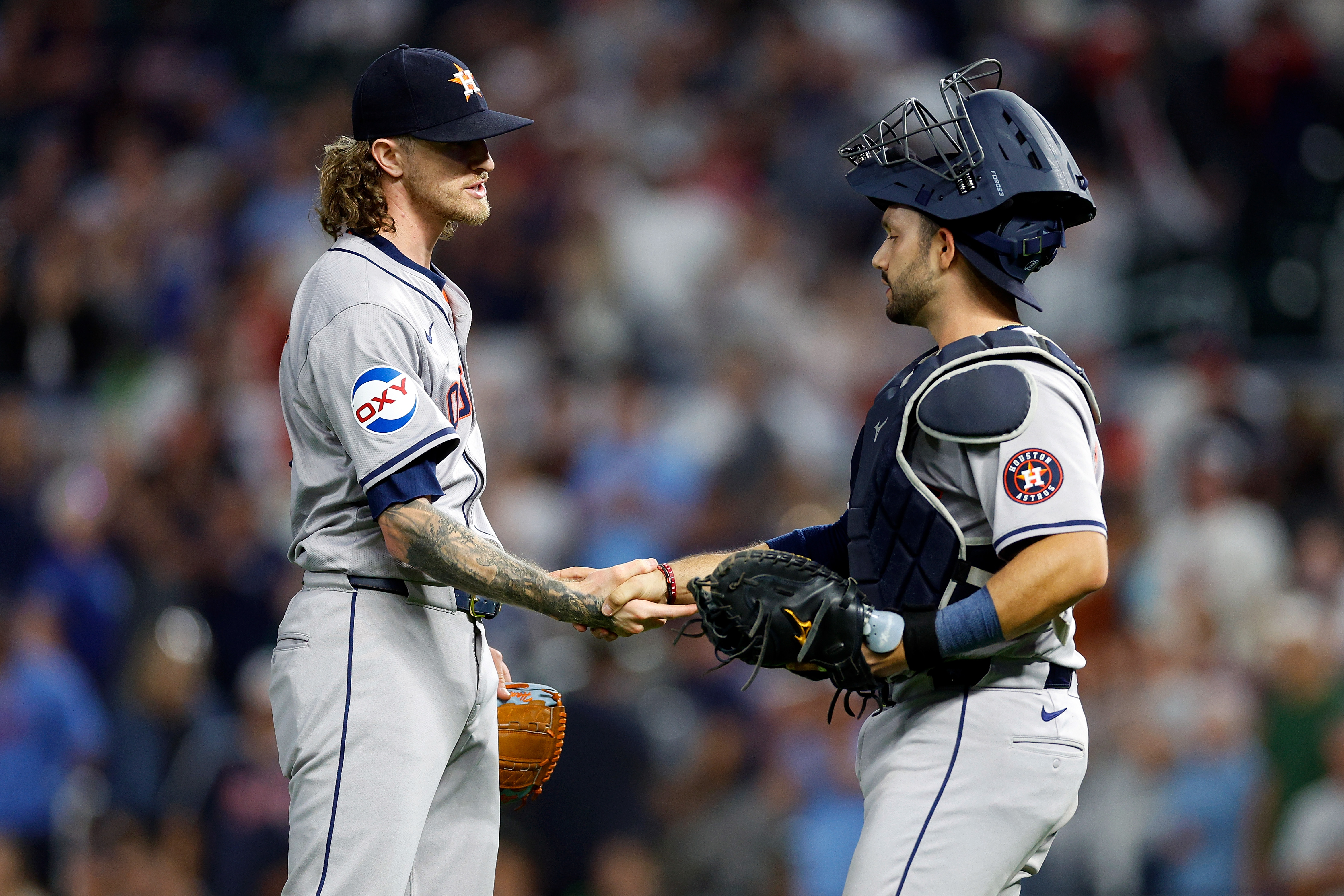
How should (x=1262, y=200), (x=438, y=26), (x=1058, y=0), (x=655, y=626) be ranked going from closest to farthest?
(x=655, y=626)
(x=1262, y=200)
(x=1058, y=0)
(x=438, y=26)

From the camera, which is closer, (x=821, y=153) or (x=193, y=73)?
(x=821, y=153)

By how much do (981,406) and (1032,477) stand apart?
0.63 ft

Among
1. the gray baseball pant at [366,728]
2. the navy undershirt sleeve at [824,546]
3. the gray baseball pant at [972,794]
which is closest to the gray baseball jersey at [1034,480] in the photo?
the gray baseball pant at [972,794]

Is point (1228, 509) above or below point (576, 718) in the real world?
above

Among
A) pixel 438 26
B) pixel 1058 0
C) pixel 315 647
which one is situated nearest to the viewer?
pixel 315 647

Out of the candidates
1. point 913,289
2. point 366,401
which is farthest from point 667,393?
point 366,401

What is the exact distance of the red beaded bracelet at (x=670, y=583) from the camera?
3869 mm

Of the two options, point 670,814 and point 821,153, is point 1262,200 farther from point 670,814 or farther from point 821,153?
point 670,814

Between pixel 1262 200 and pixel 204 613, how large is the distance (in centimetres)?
713

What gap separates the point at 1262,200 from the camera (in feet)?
31.7

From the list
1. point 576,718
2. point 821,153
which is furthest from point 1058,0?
point 576,718

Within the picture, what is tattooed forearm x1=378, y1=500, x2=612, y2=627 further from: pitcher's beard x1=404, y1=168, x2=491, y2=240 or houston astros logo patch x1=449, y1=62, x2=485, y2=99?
houston astros logo patch x1=449, y1=62, x2=485, y2=99

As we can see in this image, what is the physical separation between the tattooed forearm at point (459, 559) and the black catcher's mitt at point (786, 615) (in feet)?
1.28

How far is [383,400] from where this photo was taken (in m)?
3.42
